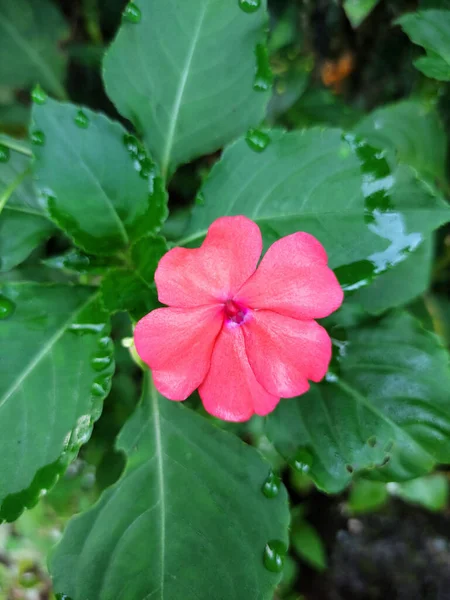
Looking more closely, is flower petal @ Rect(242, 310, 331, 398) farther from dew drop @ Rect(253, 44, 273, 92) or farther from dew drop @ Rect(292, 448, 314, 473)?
dew drop @ Rect(253, 44, 273, 92)

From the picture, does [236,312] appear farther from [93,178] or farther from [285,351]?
[93,178]

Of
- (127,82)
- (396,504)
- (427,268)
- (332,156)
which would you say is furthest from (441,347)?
(396,504)

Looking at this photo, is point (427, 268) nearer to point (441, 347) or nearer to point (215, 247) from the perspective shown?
point (441, 347)

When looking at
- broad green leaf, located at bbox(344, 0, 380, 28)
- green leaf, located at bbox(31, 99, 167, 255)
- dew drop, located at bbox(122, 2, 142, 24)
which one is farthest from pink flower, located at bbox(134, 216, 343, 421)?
broad green leaf, located at bbox(344, 0, 380, 28)

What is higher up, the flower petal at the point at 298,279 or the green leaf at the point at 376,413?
the flower petal at the point at 298,279

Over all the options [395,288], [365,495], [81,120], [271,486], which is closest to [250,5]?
[81,120]

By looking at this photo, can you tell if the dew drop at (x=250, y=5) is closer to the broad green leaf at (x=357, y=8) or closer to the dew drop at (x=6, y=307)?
the broad green leaf at (x=357, y=8)

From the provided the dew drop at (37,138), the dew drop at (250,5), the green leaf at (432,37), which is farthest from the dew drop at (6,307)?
the green leaf at (432,37)
